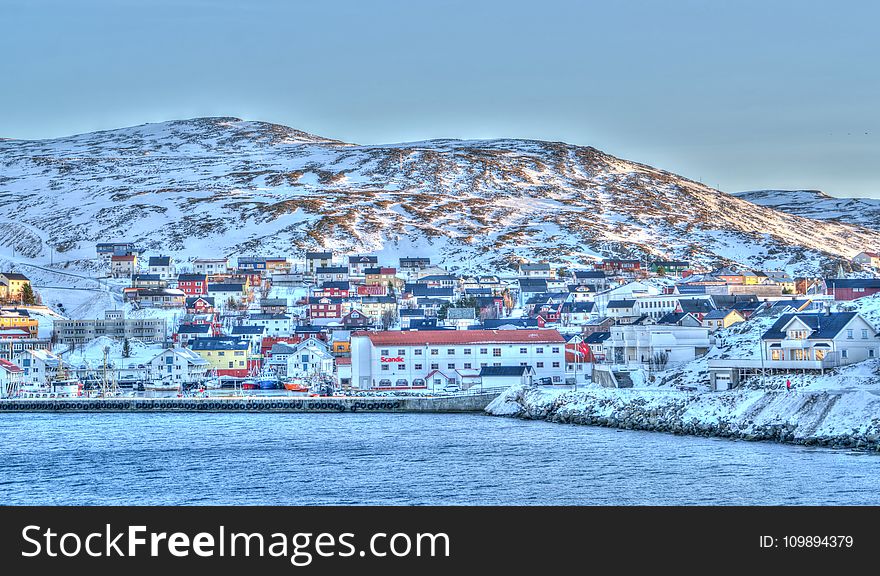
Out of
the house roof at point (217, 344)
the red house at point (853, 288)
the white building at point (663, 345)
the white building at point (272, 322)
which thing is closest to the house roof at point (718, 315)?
the red house at point (853, 288)

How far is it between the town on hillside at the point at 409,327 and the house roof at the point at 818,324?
11 centimetres

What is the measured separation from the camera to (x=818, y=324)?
2174 inches

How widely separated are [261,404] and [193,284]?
70560mm

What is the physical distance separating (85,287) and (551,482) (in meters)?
118

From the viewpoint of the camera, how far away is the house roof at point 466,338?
7419cm

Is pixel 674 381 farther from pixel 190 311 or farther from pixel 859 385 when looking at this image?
pixel 190 311

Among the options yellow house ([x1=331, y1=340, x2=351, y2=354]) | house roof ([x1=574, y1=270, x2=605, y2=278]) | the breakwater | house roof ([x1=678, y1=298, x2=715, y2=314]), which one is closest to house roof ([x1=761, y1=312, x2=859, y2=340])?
the breakwater

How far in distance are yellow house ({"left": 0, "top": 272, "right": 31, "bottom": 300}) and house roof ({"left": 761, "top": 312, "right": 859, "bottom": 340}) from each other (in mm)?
97558

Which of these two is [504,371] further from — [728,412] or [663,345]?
[728,412]

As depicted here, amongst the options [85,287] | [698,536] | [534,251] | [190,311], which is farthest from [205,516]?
[534,251]

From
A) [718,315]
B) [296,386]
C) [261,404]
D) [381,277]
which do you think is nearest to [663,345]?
[718,315]

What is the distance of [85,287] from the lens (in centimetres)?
14362

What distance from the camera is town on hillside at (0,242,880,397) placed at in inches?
2571

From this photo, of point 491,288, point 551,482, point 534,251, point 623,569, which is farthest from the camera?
point 534,251
